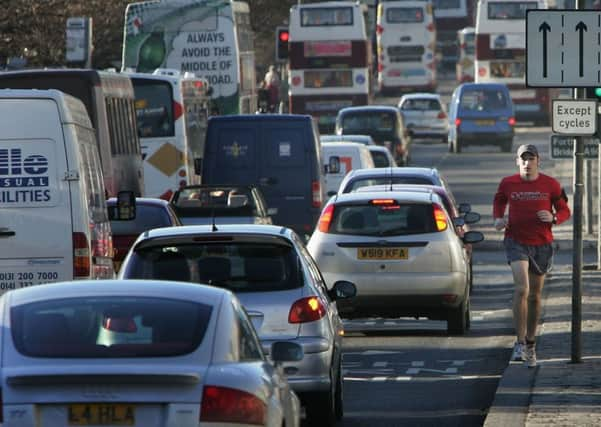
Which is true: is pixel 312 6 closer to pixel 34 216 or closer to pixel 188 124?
pixel 188 124

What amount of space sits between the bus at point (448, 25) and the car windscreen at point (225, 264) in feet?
356

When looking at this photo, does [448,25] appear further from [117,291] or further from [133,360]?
[133,360]

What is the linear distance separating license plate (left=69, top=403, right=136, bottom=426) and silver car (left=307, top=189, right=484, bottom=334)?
1100cm

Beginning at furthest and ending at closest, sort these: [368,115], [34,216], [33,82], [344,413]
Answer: [368,115] < [33,82] < [34,216] < [344,413]

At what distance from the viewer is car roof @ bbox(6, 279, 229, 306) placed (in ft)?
28.1

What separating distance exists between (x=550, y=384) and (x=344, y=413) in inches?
57.1

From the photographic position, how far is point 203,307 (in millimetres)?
8539

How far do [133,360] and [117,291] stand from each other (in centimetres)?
62

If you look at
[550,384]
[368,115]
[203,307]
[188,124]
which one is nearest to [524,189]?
[550,384]

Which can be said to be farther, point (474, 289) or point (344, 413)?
point (474, 289)

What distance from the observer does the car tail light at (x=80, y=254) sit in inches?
610

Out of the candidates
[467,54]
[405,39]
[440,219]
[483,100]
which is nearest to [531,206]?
[440,219]

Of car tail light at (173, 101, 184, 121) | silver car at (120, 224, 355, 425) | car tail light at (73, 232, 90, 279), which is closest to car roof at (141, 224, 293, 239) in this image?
silver car at (120, 224, 355, 425)

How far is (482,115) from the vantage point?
58.5m
